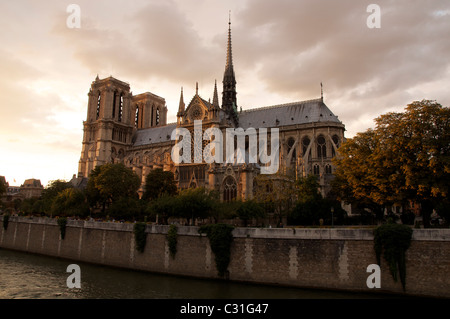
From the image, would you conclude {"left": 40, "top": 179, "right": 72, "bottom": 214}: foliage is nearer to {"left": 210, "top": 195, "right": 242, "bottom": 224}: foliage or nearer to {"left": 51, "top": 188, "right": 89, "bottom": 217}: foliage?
{"left": 51, "top": 188, "right": 89, "bottom": 217}: foliage

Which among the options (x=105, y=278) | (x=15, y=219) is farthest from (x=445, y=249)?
(x=15, y=219)

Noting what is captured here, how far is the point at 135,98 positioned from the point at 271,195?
223 ft

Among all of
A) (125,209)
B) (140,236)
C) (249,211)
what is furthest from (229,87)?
(140,236)

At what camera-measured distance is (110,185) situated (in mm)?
47594

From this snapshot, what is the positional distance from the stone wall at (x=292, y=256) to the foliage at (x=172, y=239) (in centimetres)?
32

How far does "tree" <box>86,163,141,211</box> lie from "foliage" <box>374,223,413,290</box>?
34.5 m

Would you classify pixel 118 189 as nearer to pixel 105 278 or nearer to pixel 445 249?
pixel 105 278

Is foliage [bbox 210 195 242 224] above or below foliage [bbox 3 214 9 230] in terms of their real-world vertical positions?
above

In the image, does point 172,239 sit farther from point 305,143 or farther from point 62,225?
point 305,143

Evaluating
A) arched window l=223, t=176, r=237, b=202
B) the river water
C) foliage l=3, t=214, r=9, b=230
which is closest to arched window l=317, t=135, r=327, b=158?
arched window l=223, t=176, r=237, b=202

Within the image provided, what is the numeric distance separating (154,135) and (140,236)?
54.9 m

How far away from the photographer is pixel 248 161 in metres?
50.6

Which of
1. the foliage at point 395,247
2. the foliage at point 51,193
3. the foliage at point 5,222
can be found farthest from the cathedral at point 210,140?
the foliage at point 395,247

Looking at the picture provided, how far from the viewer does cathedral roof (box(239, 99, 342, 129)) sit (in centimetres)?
6125
